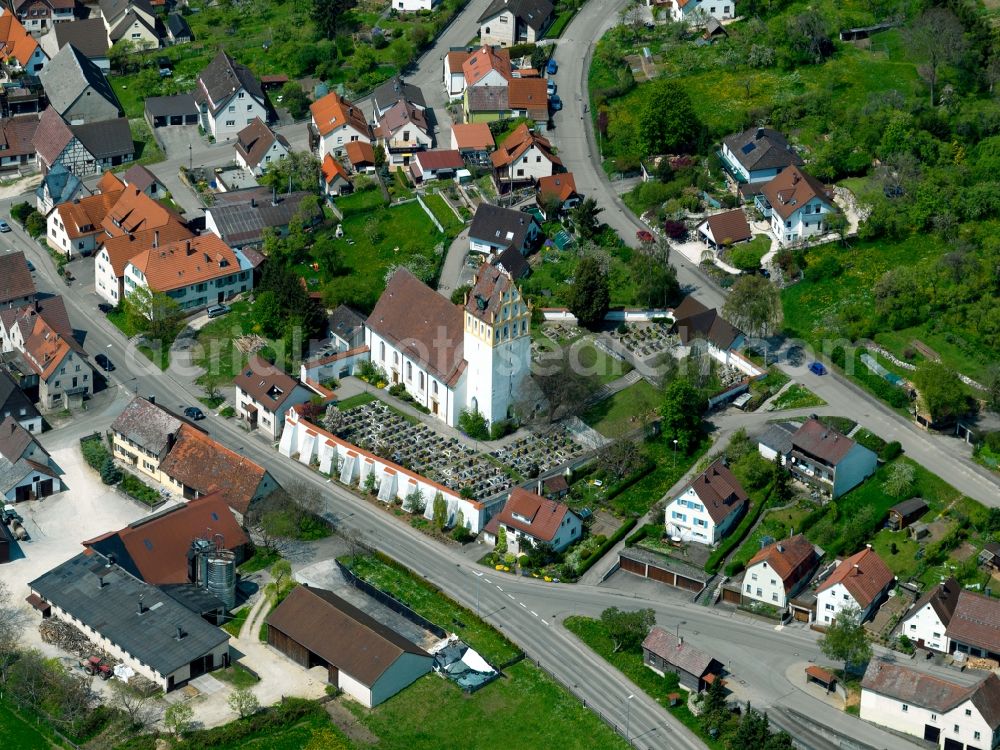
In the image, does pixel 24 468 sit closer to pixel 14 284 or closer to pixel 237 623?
pixel 237 623

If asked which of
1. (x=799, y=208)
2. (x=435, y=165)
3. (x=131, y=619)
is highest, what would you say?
(x=435, y=165)

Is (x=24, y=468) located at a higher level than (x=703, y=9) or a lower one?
lower

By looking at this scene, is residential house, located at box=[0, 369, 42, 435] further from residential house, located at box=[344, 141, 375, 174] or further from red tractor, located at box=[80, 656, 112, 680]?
residential house, located at box=[344, 141, 375, 174]

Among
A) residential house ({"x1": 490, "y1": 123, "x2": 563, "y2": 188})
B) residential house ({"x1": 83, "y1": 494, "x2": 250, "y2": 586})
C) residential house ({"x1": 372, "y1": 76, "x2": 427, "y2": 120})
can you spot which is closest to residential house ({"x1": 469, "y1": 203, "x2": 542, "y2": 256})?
residential house ({"x1": 490, "y1": 123, "x2": 563, "y2": 188})

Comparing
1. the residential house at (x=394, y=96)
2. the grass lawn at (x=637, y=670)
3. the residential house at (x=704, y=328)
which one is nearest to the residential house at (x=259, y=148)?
the residential house at (x=394, y=96)

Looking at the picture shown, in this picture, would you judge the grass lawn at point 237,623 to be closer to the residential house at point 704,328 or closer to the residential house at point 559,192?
the residential house at point 704,328

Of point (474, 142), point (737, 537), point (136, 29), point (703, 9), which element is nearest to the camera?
point (737, 537)

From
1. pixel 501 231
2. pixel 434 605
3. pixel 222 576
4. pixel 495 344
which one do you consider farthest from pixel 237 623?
pixel 501 231

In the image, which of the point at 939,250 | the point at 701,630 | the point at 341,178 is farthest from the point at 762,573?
the point at 341,178
